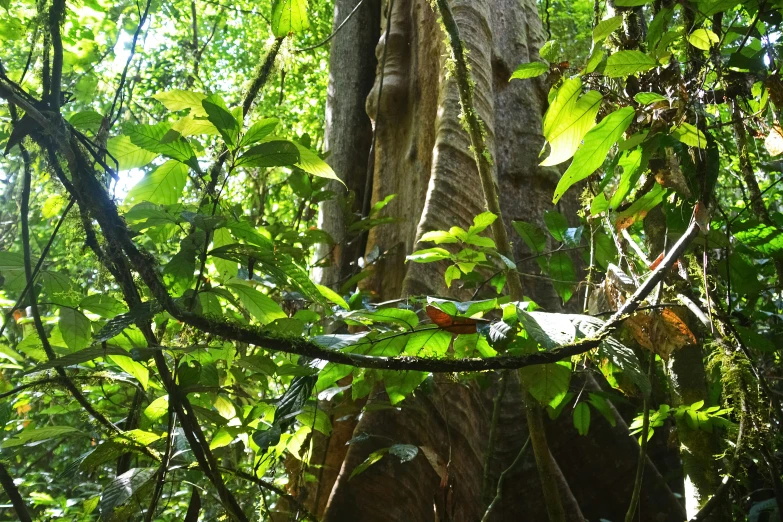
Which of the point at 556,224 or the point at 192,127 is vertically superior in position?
the point at 192,127

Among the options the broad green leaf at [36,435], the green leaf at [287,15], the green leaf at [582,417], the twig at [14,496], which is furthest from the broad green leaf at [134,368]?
the green leaf at [582,417]

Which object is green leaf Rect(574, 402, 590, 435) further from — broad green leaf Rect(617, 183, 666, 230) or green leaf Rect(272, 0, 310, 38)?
green leaf Rect(272, 0, 310, 38)

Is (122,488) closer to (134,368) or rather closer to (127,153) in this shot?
(134,368)

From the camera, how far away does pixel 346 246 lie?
3.16 metres

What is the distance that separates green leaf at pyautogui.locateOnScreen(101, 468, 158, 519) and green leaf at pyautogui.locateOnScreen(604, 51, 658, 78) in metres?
1.22

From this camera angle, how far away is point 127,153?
126 cm

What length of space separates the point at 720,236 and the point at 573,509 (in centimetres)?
97

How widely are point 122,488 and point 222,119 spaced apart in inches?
29.2

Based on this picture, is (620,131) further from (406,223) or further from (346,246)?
(346,246)

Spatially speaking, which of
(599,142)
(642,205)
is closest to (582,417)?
(642,205)

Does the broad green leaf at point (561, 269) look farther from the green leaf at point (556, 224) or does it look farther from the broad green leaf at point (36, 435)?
the broad green leaf at point (36, 435)

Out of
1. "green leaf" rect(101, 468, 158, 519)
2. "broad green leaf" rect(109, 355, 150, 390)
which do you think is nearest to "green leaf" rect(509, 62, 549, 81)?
"broad green leaf" rect(109, 355, 150, 390)

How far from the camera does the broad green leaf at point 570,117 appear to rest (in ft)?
3.67

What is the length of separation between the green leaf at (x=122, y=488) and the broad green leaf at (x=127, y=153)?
65cm
